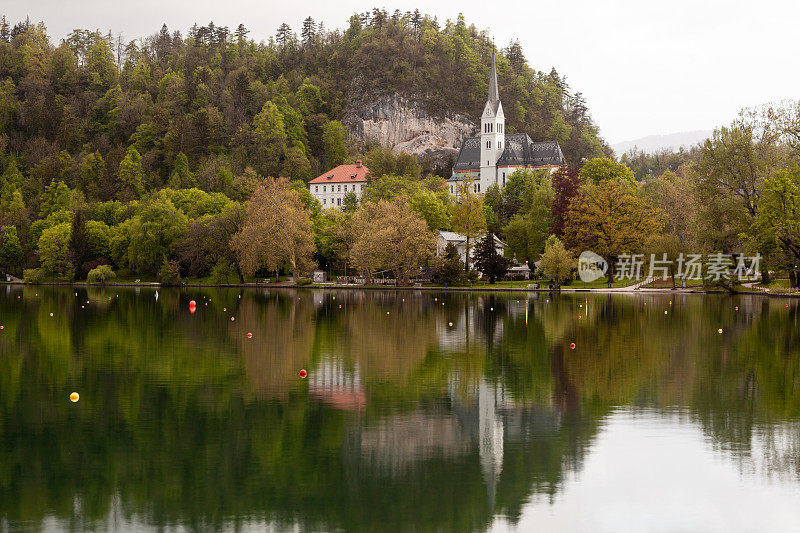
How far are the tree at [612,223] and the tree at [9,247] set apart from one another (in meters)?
92.5

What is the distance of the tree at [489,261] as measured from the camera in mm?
108312

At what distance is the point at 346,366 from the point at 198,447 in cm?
1298

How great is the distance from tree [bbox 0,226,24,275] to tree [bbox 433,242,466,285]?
74.8 meters

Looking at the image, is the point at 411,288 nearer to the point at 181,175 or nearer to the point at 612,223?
the point at 612,223

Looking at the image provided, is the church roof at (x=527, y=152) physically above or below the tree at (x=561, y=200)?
above

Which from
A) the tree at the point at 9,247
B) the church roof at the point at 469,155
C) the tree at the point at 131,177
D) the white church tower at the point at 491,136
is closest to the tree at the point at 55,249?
the tree at the point at 9,247

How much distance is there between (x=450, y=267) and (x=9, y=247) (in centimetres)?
7813

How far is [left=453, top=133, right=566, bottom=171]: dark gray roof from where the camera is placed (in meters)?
185

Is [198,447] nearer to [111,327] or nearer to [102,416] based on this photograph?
[102,416]

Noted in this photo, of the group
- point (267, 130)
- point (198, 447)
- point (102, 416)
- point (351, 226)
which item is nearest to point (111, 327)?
point (102, 416)

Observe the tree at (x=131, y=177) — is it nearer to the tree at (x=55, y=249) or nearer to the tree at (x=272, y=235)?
the tree at (x=55, y=249)

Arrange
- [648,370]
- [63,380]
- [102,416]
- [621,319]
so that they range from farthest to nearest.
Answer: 1. [621,319]
2. [648,370]
3. [63,380]
4. [102,416]

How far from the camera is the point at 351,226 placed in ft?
379

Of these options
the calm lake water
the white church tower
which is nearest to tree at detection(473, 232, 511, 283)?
the calm lake water
